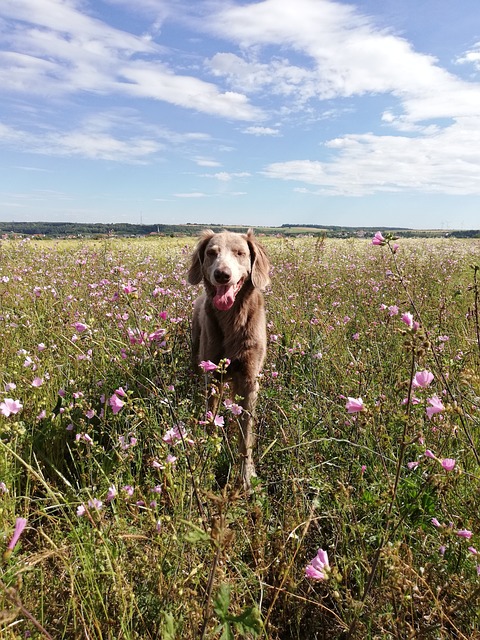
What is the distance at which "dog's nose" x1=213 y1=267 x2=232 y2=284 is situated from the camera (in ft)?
11.5

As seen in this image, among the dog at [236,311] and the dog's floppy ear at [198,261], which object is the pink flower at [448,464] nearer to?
the dog at [236,311]

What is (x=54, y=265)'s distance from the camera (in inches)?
318

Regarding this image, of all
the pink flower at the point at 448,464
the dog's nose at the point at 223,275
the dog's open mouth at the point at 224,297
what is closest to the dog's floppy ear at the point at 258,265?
the dog's open mouth at the point at 224,297

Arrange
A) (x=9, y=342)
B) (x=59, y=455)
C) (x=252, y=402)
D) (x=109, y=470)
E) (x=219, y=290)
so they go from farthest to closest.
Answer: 1. (x=9, y=342)
2. (x=219, y=290)
3. (x=252, y=402)
4. (x=59, y=455)
5. (x=109, y=470)

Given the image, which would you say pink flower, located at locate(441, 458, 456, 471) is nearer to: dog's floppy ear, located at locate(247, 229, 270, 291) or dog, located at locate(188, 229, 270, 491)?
dog, located at locate(188, 229, 270, 491)

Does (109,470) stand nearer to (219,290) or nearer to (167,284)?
(219,290)

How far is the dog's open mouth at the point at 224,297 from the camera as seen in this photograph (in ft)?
11.8

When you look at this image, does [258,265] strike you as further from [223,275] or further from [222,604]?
[222,604]

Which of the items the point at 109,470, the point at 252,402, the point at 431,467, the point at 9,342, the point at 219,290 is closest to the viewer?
the point at 431,467

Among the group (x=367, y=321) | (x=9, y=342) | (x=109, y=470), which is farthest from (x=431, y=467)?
(x=9, y=342)

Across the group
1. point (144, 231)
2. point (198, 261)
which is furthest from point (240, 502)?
point (144, 231)

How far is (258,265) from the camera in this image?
4102mm

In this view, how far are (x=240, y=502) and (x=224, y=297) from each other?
1918 mm

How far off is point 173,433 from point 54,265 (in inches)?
284
